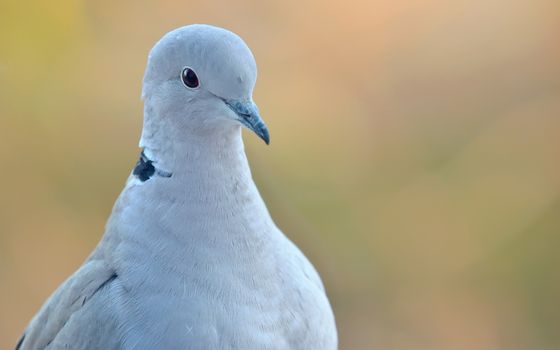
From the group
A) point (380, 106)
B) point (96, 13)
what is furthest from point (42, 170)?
point (380, 106)

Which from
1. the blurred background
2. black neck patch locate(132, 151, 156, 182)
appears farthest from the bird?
the blurred background

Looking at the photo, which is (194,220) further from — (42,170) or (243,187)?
(42,170)

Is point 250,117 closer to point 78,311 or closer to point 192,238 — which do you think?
point 192,238

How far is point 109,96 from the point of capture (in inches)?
110

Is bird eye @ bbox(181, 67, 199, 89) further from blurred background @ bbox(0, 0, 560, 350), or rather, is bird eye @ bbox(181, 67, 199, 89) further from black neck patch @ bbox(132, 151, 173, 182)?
blurred background @ bbox(0, 0, 560, 350)

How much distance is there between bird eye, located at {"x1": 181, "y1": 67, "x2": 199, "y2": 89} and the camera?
1411mm

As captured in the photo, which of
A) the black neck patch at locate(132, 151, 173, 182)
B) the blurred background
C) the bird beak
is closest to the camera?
the bird beak

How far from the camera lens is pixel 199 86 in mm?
1411

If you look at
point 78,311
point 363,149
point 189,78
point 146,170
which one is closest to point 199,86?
point 189,78

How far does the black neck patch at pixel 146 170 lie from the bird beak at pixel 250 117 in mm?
172

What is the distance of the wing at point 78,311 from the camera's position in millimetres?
1444

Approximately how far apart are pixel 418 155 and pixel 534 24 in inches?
24.2

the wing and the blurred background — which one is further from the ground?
the blurred background

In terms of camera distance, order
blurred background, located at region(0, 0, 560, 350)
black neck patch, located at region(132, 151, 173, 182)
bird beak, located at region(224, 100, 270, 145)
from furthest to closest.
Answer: blurred background, located at region(0, 0, 560, 350) < black neck patch, located at region(132, 151, 173, 182) < bird beak, located at region(224, 100, 270, 145)
